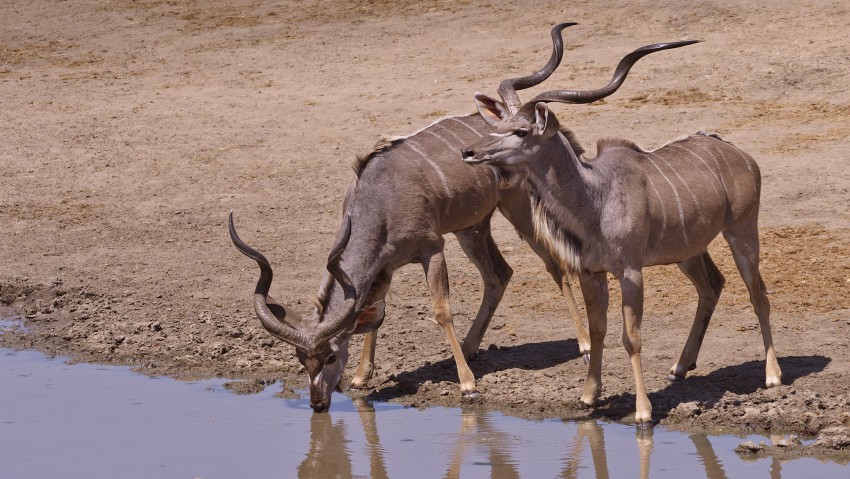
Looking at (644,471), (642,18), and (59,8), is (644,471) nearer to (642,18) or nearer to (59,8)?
(642,18)

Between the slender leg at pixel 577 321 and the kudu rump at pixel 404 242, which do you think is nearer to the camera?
the kudu rump at pixel 404 242

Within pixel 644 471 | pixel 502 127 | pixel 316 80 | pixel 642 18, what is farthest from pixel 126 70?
pixel 644 471

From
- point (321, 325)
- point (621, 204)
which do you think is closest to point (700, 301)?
point (621, 204)

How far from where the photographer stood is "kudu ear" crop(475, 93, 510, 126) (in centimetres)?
715

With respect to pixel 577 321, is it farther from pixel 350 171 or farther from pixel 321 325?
pixel 350 171

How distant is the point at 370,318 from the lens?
763 centimetres

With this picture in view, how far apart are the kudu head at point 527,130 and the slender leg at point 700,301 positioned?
1429 mm

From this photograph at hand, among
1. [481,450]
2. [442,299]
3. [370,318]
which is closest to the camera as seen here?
[481,450]

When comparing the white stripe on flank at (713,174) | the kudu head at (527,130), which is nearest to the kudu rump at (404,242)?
the kudu head at (527,130)

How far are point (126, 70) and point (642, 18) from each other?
5.84 m

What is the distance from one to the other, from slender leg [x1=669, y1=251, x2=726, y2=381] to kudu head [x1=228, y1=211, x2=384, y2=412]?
175 cm

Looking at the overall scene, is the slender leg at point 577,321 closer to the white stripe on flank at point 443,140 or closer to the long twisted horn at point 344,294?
the white stripe on flank at point 443,140

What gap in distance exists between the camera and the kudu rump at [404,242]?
7352mm

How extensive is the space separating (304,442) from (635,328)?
6.12 ft
